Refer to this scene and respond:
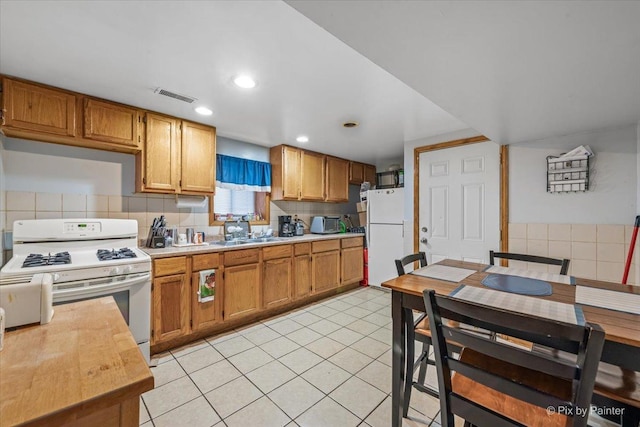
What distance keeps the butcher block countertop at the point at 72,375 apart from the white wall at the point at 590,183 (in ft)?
10.4

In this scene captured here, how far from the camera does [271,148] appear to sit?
3822 mm

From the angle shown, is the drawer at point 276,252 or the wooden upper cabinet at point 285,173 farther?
the wooden upper cabinet at point 285,173

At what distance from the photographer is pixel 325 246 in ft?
12.2

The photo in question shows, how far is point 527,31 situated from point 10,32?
2.41 m

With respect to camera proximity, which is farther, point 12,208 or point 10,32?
point 12,208

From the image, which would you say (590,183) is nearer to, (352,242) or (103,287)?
(352,242)

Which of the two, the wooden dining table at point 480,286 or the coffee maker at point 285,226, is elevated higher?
the coffee maker at point 285,226

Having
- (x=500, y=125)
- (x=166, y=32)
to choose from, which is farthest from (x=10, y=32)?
(x=500, y=125)

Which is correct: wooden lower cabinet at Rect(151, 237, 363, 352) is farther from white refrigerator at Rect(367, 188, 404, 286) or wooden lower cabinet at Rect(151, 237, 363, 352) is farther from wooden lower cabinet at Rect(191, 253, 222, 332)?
white refrigerator at Rect(367, 188, 404, 286)

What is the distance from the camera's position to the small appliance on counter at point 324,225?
13.6ft

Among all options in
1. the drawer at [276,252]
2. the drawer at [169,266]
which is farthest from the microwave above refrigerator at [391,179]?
the drawer at [169,266]

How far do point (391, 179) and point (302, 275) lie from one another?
81.1 inches

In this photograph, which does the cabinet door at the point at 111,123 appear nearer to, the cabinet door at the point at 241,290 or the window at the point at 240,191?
the window at the point at 240,191

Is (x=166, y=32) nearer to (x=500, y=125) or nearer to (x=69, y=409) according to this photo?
(x=69, y=409)
